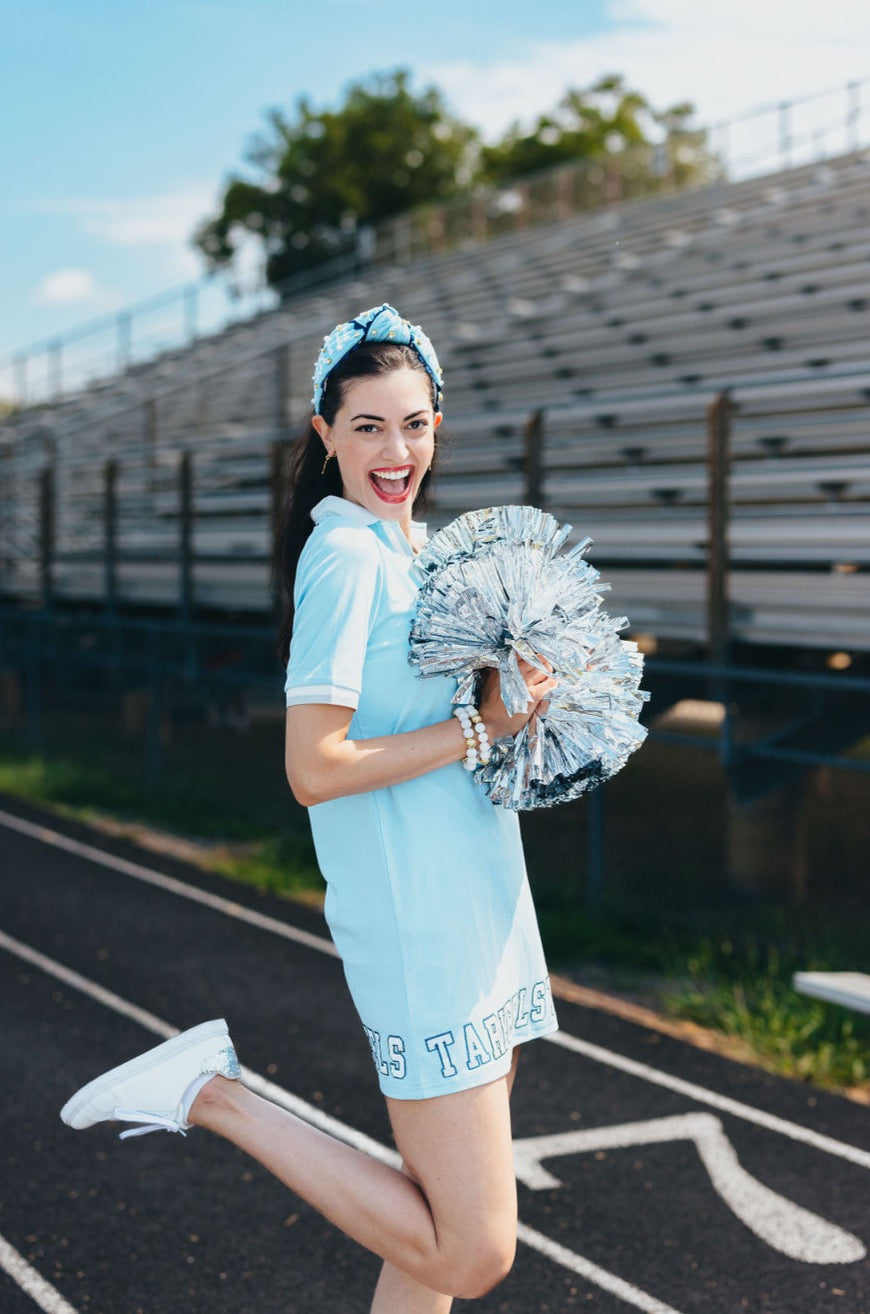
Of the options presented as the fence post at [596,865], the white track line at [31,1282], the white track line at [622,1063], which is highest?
the fence post at [596,865]

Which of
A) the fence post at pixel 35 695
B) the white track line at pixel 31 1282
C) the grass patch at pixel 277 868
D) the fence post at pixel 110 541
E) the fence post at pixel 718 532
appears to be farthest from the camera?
the fence post at pixel 35 695

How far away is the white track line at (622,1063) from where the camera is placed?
5.23 meters

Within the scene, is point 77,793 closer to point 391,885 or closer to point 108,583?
point 108,583

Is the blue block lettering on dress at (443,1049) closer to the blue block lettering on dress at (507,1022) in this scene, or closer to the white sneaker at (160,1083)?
the blue block lettering on dress at (507,1022)

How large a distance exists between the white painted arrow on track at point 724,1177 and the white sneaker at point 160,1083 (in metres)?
2.34

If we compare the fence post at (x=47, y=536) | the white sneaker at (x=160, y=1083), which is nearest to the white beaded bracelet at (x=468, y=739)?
the white sneaker at (x=160, y=1083)

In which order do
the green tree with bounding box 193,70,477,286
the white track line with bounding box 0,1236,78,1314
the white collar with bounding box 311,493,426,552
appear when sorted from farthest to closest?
the green tree with bounding box 193,70,477,286 < the white track line with bounding box 0,1236,78,1314 < the white collar with bounding box 311,493,426,552

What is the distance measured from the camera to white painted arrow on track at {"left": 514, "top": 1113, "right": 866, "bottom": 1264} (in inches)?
171

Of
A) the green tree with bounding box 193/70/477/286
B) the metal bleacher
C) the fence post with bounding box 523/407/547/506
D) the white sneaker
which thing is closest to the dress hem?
the white sneaker

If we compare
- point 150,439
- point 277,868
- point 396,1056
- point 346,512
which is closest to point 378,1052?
Answer: point 396,1056

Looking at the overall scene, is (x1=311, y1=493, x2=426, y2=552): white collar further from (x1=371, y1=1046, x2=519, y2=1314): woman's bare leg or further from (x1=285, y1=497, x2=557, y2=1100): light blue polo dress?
(x1=371, y1=1046, x2=519, y2=1314): woman's bare leg

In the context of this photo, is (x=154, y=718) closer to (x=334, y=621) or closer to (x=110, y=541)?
(x=110, y=541)

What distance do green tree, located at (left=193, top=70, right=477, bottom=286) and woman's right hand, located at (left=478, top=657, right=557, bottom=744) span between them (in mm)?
43798

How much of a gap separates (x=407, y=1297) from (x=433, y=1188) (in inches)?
12.9
